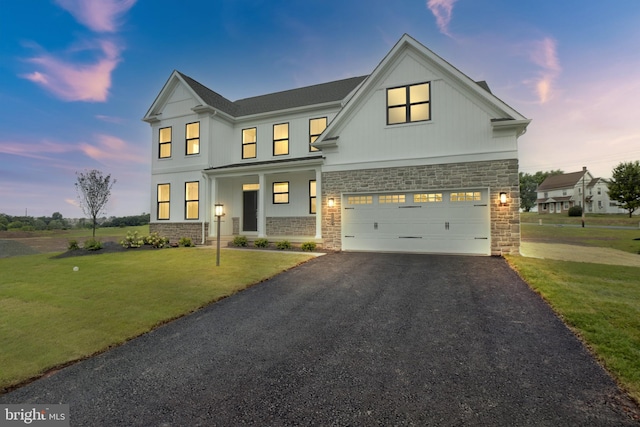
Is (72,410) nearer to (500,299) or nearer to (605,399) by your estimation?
(605,399)

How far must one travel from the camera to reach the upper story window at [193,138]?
1537 cm

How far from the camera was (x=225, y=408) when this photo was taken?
249cm

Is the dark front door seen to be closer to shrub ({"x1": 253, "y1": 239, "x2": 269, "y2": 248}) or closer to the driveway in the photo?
shrub ({"x1": 253, "y1": 239, "x2": 269, "y2": 248})

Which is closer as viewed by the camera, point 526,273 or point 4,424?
point 4,424

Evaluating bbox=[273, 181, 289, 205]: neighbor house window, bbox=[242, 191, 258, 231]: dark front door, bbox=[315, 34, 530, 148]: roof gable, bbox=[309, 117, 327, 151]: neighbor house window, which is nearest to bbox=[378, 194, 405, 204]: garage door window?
bbox=[315, 34, 530, 148]: roof gable

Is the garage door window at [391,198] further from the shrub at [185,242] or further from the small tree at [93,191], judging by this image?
the small tree at [93,191]

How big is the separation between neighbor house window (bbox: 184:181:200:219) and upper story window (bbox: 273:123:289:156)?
4.93m

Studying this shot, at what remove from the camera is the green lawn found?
3762mm

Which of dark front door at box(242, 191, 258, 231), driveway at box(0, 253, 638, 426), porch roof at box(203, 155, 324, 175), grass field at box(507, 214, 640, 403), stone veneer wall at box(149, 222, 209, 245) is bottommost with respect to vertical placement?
driveway at box(0, 253, 638, 426)

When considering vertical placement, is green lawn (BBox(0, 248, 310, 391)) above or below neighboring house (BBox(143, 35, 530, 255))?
below

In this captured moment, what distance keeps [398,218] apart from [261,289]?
21.9 feet

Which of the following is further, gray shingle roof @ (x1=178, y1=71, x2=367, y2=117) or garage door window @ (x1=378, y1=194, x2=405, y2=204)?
gray shingle roof @ (x1=178, y1=71, x2=367, y2=117)

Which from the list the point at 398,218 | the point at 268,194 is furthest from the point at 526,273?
the point at 268,194

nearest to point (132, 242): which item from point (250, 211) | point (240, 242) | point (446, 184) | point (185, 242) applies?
point (185, 242)
